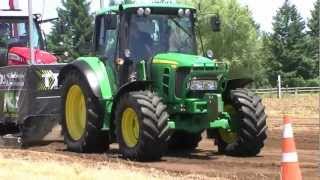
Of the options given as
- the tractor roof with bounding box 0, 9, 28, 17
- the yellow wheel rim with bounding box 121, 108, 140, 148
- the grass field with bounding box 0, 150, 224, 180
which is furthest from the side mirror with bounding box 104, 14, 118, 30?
the tractor roof with bounding box 0, 9, 28, 17

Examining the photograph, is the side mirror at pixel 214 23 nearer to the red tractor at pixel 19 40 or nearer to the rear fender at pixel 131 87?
the rear fender at pixel 131 87

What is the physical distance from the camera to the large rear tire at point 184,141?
Result: 1264 centimetres

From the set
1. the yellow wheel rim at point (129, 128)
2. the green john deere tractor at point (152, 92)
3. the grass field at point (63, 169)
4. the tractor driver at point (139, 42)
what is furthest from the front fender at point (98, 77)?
the grass field at point (63, 169)

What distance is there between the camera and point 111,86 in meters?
11.9

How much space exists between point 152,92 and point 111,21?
1.47 metres

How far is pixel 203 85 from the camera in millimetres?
11164

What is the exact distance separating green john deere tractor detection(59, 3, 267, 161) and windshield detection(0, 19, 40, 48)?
15.7 ft

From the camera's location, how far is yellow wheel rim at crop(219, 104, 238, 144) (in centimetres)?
1139

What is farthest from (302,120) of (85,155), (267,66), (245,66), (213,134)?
(267,66)

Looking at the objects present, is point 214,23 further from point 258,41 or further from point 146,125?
point 258,41

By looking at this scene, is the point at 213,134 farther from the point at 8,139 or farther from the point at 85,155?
the point at 8,139

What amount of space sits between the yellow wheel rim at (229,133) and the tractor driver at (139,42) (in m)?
1.55

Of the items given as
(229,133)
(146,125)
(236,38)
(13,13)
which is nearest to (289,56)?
(236,38)

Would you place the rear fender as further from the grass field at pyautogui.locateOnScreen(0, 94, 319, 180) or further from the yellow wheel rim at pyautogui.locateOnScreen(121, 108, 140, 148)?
the grass field at pyautogui.locateOnScreen(0, 94, 319, 180)
